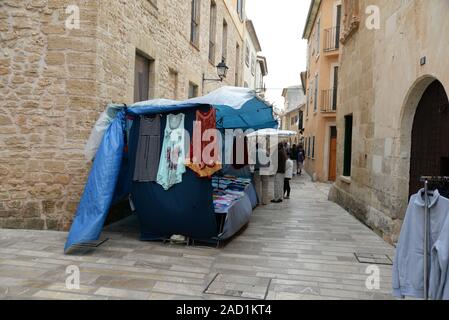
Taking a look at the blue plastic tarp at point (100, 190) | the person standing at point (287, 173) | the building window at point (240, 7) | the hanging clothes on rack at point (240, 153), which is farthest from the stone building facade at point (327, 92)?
the blue plastic tarp at point (100, 190)

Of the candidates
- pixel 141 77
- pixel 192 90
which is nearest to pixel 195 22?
pixel 192 90

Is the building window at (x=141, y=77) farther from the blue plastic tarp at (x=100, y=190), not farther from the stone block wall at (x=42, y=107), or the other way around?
the blue plastic tarp at (x=100, y=190)

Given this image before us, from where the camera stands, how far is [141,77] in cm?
855

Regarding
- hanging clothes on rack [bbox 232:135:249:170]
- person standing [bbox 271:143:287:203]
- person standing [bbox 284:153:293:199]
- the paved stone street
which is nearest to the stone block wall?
the paved stone street

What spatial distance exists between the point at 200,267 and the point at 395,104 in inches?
165

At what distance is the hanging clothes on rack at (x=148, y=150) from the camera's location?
5.82 meters

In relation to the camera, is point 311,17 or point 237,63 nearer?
point 237,63

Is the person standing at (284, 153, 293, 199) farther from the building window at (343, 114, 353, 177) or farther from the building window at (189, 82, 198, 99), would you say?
the building window at (189, 82, 198, 99)

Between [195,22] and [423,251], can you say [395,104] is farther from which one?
[195,22]

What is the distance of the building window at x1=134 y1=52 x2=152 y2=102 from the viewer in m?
8.30

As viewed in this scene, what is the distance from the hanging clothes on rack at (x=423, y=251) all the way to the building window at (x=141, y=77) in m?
6.48

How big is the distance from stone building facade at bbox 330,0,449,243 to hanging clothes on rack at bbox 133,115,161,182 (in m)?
3.83
